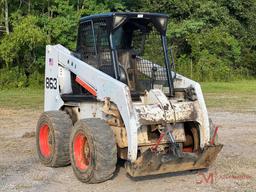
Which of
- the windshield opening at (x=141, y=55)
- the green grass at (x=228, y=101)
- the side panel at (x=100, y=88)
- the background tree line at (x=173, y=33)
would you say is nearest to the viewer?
the side panel at (x=100, y=88)

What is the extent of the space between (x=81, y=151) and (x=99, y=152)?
70 cm

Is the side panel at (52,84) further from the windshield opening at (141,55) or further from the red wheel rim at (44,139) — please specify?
the windshield opening at (141,55)

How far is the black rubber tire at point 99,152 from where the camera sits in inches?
282

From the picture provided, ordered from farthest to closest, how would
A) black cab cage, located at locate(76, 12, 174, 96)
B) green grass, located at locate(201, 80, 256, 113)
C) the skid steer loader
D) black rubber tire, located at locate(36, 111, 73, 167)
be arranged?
1. green grass, located at locate(201, 80, 256, 113)
2. black rubber tire, located at locate(36, 111, 73, 167)
3. black cab cage, located at locate(76, 12, 174, 96)
4. the skid steer loader

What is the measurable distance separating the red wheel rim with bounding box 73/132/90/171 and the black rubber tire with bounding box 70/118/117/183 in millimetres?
217

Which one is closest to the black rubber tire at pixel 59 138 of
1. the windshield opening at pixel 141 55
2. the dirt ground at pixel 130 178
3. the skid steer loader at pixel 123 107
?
the skid steer loader at pixel 123 107

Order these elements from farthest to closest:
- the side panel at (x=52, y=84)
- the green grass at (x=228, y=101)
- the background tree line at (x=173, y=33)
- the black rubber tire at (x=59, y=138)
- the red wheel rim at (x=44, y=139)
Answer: the background tree line at (x=173, y=33), the green grass at (x=228, y=101), the side panel at (x=52, y=84), the red wheel rim at (x=44, y=139), the black rubber tire at (x=59, y=138)

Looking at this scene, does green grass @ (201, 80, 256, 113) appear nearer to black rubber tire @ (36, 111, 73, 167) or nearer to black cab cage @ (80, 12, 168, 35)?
black cab cage @ (80, 12, 168, 35)

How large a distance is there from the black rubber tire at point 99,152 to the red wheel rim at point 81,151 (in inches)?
8.6

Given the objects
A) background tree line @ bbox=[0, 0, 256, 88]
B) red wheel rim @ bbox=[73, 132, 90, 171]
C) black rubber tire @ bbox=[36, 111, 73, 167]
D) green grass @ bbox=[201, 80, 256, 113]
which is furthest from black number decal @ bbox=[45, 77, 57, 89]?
background tree line @ bbox=[0, 0, 256, 88]

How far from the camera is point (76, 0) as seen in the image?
31.5 meters

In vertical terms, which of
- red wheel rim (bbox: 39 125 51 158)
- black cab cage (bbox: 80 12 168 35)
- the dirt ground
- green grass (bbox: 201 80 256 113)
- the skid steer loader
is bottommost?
the dirt ground

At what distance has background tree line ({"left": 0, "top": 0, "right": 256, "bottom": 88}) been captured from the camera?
28.6 meters

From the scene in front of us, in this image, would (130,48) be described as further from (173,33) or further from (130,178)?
(173,33)
